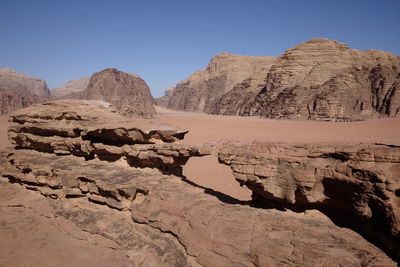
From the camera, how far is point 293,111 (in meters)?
33.8

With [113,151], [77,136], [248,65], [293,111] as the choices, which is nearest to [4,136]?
[77,136]

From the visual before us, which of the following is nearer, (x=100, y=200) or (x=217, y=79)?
(x=100, y=200)

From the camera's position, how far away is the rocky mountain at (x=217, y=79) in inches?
2586

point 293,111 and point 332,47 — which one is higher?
point 332,47

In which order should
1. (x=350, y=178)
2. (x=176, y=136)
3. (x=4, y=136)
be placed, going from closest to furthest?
(x=350, y=178) → (x=176, y=136) → (x=4, y=136)

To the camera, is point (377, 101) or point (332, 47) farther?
point (332, 47)

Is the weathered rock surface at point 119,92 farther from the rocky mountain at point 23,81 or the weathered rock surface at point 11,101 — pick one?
the rocky mountain at point 23,81

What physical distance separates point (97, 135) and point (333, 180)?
17.9 feet

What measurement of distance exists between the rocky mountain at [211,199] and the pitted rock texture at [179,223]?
0.02 metres

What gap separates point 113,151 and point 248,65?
66195 millimetres

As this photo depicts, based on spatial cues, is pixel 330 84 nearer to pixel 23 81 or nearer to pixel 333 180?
pixel 333 180

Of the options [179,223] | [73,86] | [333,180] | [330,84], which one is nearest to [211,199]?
[179,223]

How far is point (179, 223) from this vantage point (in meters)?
4.27

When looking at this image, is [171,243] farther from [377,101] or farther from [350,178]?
[377,101]
